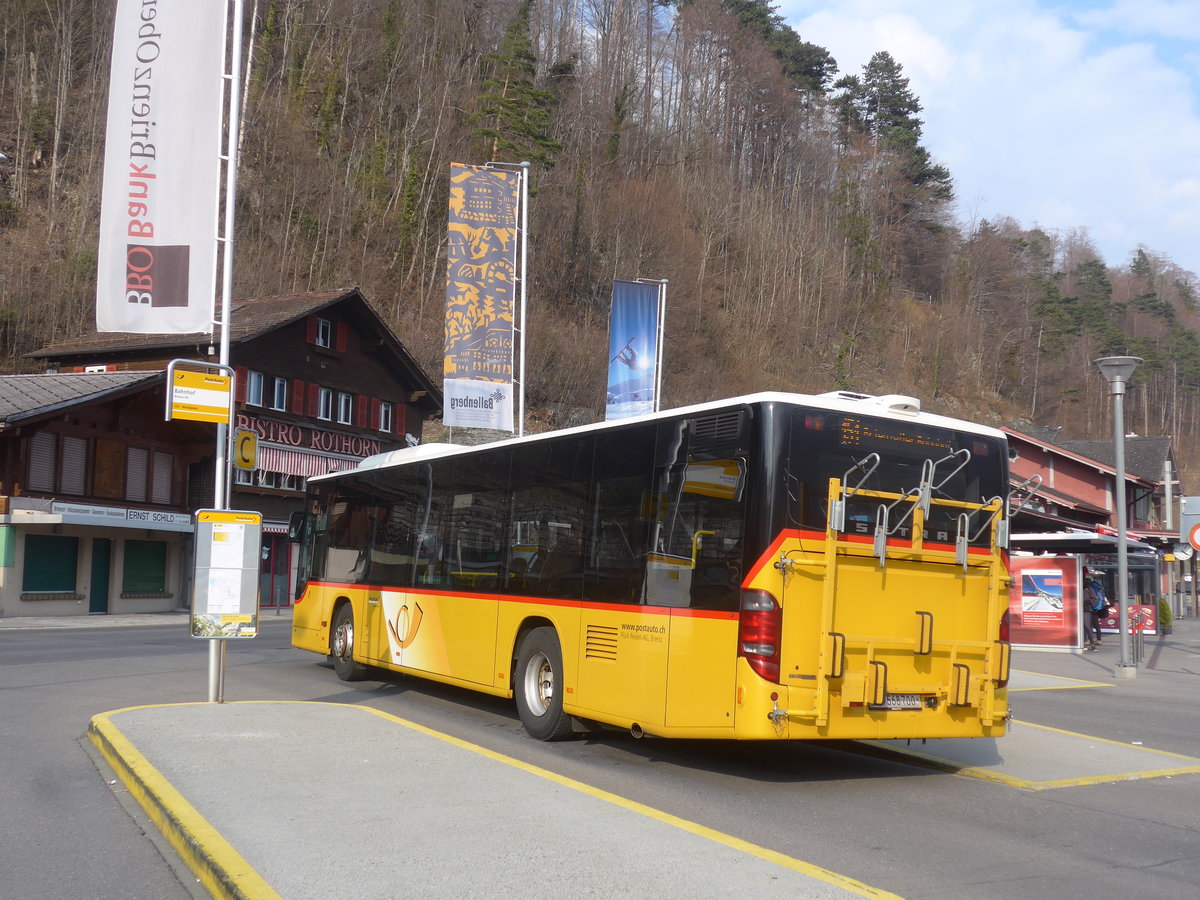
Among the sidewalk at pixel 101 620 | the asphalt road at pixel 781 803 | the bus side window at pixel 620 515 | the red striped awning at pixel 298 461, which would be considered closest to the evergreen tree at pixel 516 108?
A: the red striped awning at pixel 298 461

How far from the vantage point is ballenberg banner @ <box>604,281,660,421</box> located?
23.9 metres

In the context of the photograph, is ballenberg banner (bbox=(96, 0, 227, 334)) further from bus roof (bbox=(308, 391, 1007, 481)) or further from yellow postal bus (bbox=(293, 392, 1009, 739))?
bus roof (bbox=(308, 391, 1007, 481))

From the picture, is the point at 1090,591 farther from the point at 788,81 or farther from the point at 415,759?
the point at 788,81

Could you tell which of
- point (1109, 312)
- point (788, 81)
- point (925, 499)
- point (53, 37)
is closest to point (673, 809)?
point (925, 499)

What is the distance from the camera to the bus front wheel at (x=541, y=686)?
10.7 meters

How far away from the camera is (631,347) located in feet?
79.8

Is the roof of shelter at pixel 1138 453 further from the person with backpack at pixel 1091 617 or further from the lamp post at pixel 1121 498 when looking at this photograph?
the lamp post at pixel 1121 498

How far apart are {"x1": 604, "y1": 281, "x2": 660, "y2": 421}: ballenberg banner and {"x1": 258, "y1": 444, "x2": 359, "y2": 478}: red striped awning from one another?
63.3 ft

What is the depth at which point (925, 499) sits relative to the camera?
915 cm

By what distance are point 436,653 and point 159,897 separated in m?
7.40

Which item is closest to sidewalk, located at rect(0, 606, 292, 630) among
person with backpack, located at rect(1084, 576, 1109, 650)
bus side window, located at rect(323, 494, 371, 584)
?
bus side window, located at rect(323, 494, 371, 584)

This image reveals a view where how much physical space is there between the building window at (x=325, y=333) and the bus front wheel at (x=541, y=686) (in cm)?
3518

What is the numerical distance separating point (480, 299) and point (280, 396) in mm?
23559

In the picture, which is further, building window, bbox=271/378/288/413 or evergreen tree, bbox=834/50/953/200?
evergreen tree, bbox=834/50/953/200
